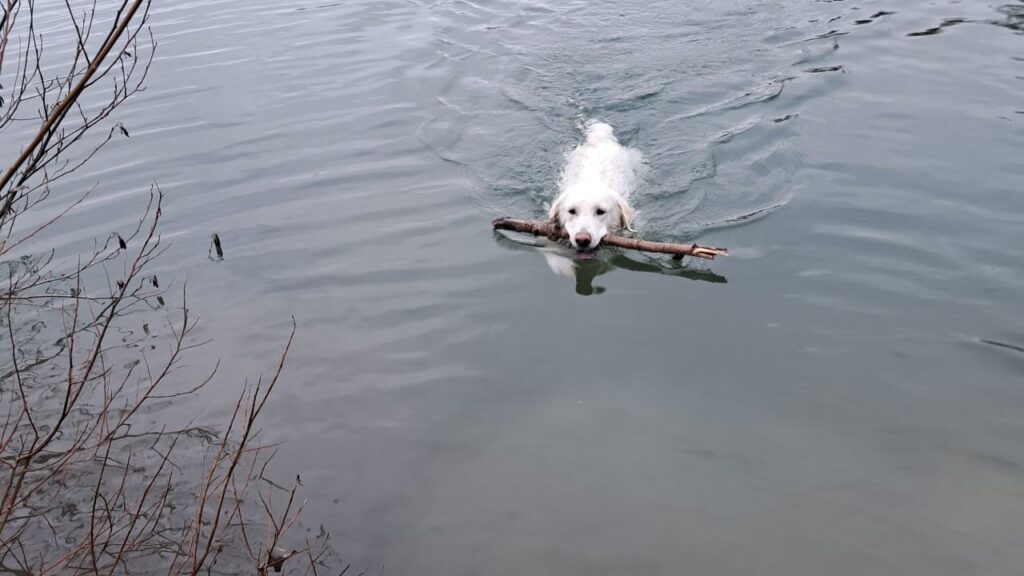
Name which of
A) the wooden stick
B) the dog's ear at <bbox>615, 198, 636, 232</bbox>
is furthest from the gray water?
the dog's ear at <bbox>615, 198, 636, 232</bbox>

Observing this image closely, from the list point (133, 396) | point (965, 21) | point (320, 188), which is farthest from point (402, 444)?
point (965, 21)

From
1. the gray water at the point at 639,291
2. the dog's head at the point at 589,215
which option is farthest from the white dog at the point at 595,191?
the gray water at the point at 639,291

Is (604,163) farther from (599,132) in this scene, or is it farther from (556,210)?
(556,210)

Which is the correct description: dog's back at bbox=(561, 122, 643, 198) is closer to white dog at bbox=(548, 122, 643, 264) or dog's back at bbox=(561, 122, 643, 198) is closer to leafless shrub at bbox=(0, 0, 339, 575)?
white dog at bbox=(548, 122, 643, 264)

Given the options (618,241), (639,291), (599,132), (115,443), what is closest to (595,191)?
(618,241)

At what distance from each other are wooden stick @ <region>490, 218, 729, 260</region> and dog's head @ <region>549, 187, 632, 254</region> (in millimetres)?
80

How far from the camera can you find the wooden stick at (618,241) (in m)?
5.97

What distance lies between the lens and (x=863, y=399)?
16.0 feet

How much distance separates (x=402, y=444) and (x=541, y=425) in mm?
786

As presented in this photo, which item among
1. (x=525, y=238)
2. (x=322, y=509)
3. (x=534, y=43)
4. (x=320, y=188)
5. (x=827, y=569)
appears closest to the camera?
(x=827, y=569)

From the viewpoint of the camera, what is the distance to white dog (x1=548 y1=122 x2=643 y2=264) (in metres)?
6.82

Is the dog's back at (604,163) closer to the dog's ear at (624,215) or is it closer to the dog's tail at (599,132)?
the dog's tail at (599,132)

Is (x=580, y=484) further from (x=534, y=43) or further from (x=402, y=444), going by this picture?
(x=534, y=43)

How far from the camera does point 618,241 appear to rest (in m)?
6.70
